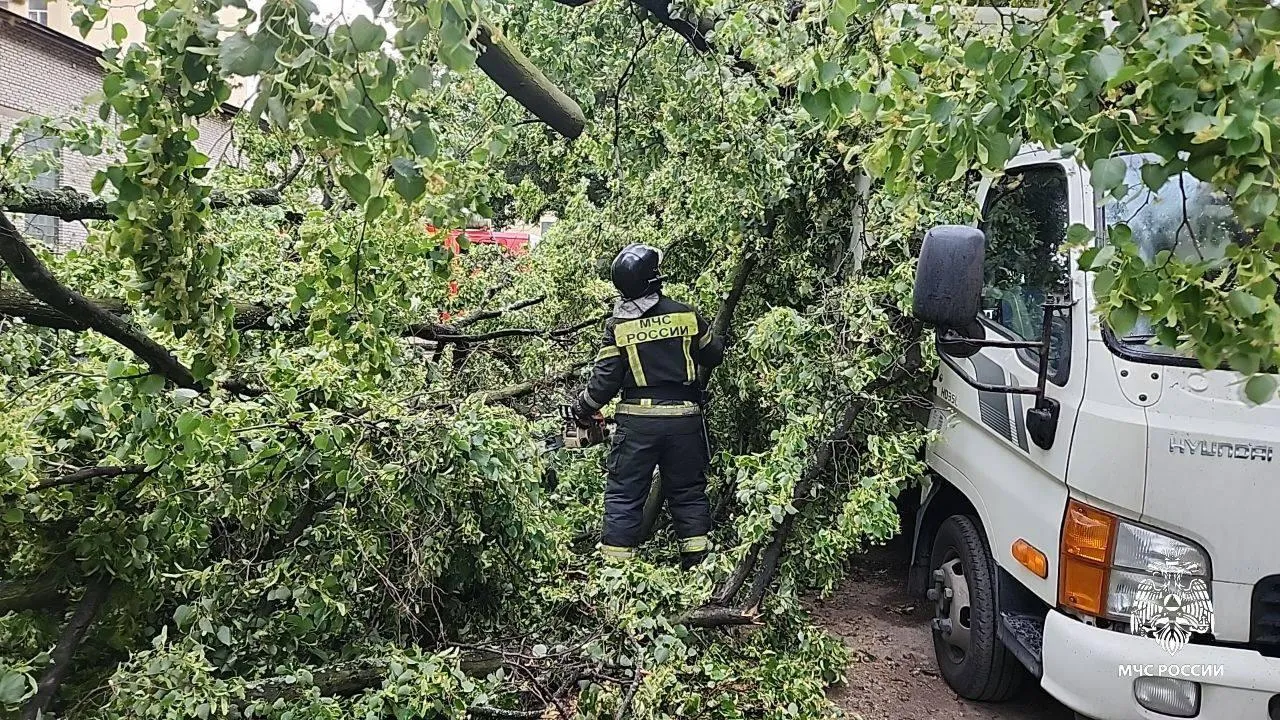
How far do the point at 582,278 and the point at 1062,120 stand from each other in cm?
460

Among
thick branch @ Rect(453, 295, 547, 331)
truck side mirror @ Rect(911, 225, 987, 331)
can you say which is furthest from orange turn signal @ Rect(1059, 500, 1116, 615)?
thick branch @ Rect(453, 295, 547, 331)

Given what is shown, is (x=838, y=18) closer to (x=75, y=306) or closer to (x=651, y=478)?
(x=75, y=306)

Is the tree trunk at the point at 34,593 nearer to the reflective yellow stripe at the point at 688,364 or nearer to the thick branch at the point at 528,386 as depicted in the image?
the thick branch at the point at 528,386

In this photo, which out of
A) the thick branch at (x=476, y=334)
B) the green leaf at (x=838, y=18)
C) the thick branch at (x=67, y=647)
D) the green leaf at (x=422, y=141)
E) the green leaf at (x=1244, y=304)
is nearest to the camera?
the green leaf at (x=1244, y=304)

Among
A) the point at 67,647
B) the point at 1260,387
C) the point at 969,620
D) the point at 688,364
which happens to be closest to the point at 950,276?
the point at 1260,387

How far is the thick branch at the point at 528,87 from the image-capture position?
2920 millimetres

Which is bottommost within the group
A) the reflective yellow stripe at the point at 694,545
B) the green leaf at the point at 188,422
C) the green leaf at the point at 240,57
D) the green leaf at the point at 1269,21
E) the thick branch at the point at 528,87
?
the reflective yellow stripe at the point at 694,545

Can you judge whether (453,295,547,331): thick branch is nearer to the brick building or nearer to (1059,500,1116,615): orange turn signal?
(1059,500,1116,615): orange turn signal

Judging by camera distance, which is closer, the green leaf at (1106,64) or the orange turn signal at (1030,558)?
the green leaf at (1106,64)

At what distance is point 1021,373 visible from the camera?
3291 mm

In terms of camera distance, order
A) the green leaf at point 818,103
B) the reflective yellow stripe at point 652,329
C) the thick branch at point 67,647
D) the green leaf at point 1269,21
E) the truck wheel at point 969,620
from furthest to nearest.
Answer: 1. the reflective yellow stripe at point 652,329
2. the truck wheel at point 969,620
3. the thick branch at point 67,647
4. the green leaf at point 818,103
5. the green leaf at point 1269,21

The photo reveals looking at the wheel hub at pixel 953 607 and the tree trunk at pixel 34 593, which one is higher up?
the tree trunk at pixel 34 593

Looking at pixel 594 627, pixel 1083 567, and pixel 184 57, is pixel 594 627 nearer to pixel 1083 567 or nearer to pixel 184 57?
pixel 1083 567

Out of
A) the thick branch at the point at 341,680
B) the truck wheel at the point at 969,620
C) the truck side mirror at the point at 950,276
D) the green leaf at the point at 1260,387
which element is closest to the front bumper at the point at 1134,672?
the truck wheel at the point at 969,620
